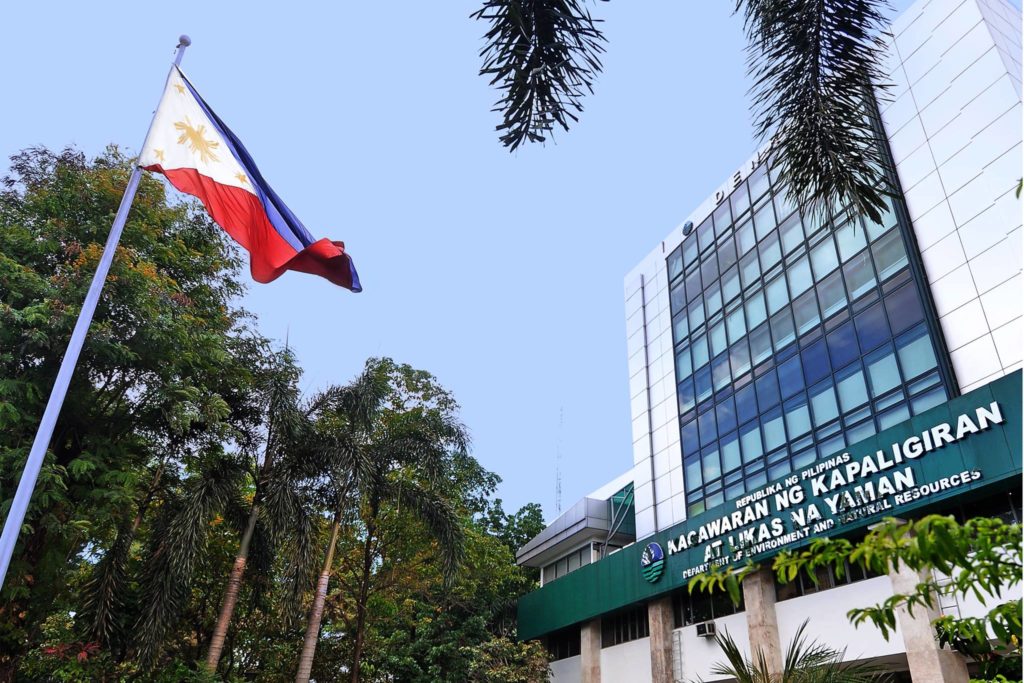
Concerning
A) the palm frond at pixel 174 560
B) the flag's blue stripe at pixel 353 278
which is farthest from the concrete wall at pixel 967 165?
the palm frond at pixel 174 560

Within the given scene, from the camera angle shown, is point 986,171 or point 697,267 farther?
point 697,267

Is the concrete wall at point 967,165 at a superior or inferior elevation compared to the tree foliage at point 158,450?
superior

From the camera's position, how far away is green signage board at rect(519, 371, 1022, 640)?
42.9 feet

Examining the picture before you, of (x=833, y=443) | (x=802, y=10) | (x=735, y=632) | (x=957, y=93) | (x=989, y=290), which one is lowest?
(x=735, y=632)

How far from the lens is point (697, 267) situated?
25.7 m

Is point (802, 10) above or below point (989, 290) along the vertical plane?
below

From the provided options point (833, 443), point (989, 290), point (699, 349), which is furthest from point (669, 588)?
point (989, 290)

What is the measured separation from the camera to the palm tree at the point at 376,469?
1684 cm

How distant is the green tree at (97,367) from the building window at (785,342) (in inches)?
509

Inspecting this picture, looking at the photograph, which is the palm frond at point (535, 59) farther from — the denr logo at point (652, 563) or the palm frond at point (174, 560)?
the denr logo at point (652, 563)

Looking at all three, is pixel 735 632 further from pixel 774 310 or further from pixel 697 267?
pixel 697 267

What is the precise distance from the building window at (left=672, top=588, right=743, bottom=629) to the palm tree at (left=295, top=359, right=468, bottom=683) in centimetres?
739

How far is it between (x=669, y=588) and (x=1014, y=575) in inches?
759

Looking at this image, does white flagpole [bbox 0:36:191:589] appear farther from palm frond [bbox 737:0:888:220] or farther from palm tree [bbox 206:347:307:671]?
palm tree [bbox 206:347:307:671]
